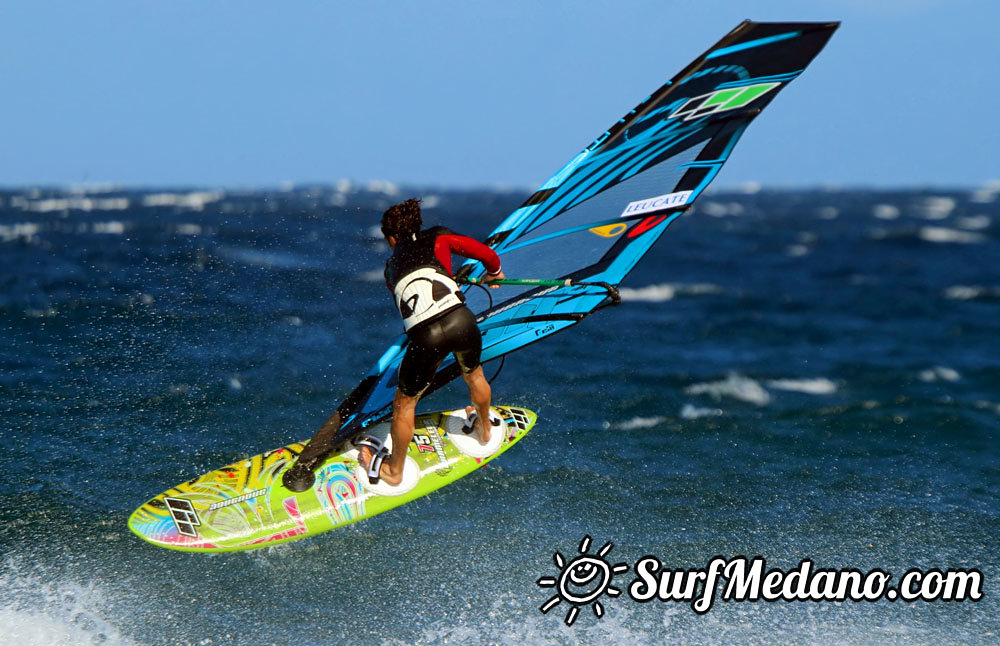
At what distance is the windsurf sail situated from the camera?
5.92 m

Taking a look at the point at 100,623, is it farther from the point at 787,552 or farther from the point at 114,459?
the point at 787,552

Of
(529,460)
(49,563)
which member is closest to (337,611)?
(49,563)

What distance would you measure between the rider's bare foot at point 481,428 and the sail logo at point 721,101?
2717 millimetres

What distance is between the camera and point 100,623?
17.8 ft

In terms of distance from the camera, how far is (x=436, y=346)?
554 centimetres

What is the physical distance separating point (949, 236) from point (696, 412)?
3042 cm

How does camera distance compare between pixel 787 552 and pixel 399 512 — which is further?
pixel 399 512

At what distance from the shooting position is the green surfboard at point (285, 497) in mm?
6188

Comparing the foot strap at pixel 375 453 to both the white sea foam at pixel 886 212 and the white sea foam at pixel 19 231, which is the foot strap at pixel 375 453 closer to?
the white sea foam at pixel 19 231

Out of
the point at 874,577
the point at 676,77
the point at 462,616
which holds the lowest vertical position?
the point at 874,577

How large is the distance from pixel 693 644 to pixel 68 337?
9997mm

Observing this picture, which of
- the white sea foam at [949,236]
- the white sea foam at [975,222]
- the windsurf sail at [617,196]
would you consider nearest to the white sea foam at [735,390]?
the windsurf sail at [617,196]

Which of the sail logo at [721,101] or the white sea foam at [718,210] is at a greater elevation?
the sail logo at [721,101]

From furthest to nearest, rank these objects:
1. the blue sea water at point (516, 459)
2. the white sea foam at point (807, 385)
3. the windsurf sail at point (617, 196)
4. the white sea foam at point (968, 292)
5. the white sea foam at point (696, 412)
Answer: the white sea foam at point (968, 292), the white sea foam at point (807, 385), the white sea foam at point (696, 412), the windsurf sail at point (617, 196), the blue sea water at point (516, 459)
